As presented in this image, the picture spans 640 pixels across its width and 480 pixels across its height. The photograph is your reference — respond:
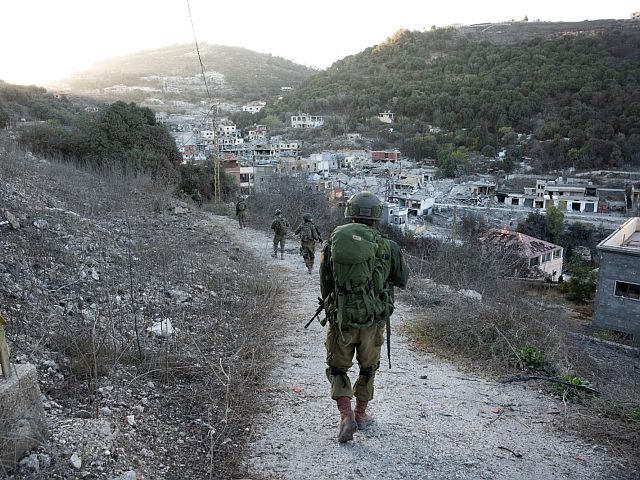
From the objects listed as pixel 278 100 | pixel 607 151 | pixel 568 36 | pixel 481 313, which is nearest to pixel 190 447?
pixel 481 313

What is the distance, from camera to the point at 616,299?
46.9 ft

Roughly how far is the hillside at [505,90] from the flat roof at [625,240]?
29396 millimetres

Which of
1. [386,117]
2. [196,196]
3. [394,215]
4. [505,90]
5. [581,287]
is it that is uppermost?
[505,90]

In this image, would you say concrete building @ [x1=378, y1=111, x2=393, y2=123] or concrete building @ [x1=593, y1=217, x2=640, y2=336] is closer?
concrete building @ [x1=593, y1=217, x2=640, y2=336]

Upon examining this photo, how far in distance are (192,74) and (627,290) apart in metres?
81.3

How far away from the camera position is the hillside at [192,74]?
224 feet

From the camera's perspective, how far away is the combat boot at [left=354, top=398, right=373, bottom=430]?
10.7 feet

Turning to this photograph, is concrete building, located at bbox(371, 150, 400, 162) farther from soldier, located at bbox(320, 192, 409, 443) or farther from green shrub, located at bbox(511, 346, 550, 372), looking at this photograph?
soldier, located at bbox(320, 192, 409, 443)

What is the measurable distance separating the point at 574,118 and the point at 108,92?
51.9m

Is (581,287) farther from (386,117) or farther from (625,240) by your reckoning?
(386,117)

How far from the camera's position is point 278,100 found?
230ft

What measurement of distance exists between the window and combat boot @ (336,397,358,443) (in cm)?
1405

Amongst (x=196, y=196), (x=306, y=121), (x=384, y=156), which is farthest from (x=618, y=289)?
(x=306, y=121)

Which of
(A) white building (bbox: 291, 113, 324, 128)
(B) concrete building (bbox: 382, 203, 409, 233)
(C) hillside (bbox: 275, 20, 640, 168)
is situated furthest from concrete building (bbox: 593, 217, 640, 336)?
(A) white building (bbox: 291, 113, 324, 128)
